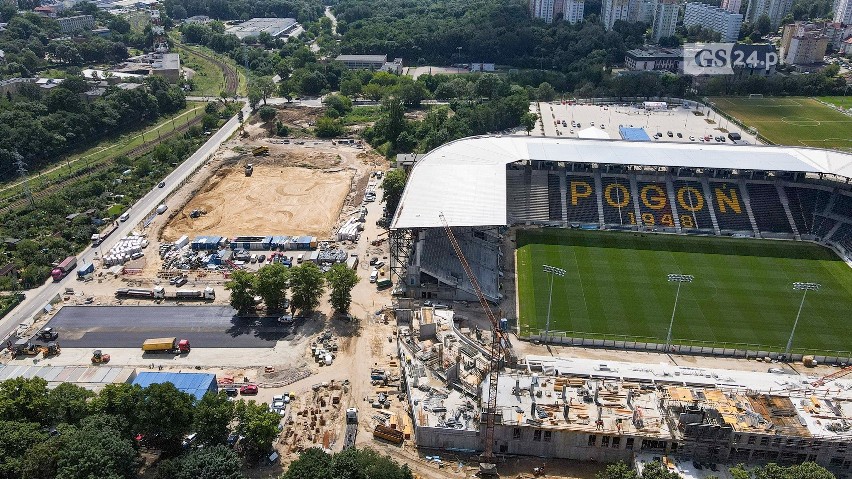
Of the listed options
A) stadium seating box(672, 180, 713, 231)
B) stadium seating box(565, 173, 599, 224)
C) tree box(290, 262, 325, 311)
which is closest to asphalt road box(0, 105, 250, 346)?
tree box(290, 262, 325, 311)

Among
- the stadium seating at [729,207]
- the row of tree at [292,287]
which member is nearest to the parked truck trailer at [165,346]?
the row of tree at [292,287]

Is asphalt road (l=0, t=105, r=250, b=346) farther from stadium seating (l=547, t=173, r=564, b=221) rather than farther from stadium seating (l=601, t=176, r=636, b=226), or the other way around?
stadium seating (l=601, t=176, r=636, b=226)

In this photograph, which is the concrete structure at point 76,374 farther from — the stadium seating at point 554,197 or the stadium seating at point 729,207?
the stadium seating at point 729,207

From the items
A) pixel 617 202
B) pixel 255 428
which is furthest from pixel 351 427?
pixel 617 202

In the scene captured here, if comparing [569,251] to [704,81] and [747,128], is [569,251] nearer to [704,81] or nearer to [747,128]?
[747,128]

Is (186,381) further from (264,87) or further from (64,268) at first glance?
(264,87)
